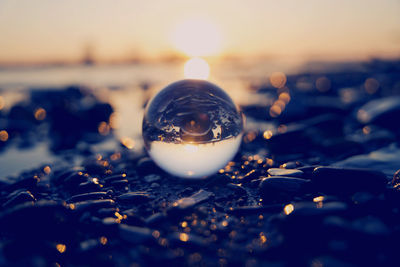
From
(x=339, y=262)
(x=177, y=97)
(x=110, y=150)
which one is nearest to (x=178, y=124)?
(x=177, y=97)

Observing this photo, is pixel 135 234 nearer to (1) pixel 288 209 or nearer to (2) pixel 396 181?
(1) pixel 288 209

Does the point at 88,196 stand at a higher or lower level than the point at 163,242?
higher

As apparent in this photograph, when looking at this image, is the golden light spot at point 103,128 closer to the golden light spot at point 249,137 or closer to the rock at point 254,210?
the golden light spot at point 249,137

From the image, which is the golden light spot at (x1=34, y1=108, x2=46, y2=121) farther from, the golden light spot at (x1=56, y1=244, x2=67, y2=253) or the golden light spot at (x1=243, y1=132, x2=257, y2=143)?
the golden light spot at (x1=56, y1=244, x2=67, y2=253)

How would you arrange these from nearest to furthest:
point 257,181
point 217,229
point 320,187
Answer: point 217,229
point 320,187
point 257,181

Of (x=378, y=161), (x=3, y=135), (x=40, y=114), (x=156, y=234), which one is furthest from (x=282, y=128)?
(x=40, y=114)

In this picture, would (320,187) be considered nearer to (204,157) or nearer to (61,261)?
(204,157)
